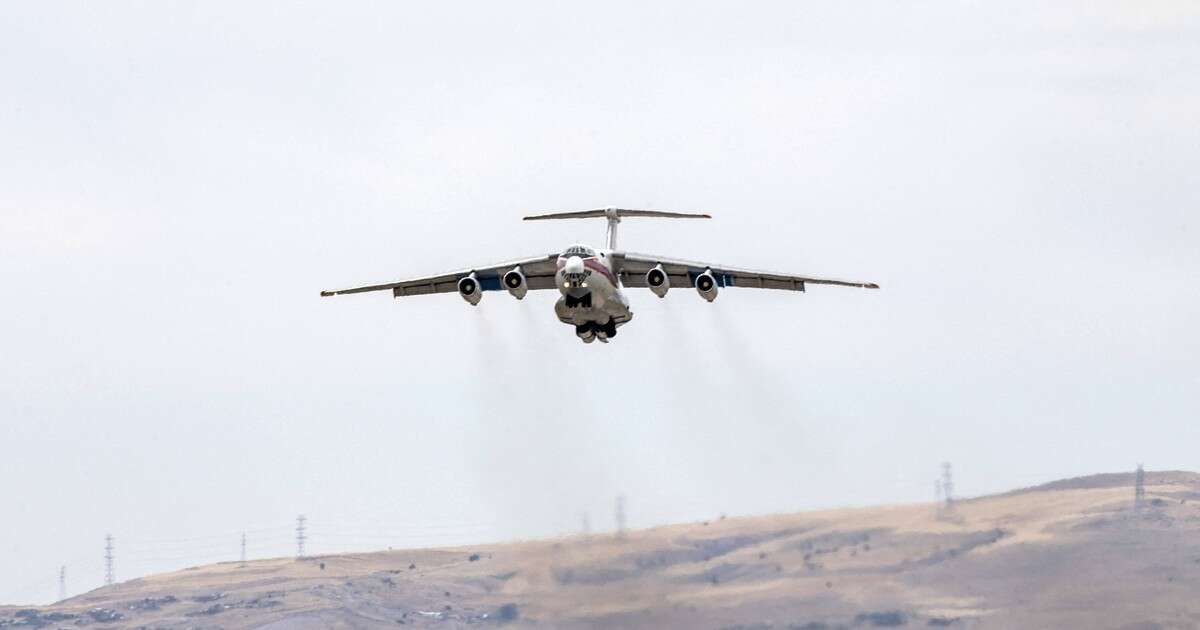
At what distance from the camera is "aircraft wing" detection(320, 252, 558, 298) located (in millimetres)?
52281

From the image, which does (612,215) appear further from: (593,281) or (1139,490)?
(1139,490)

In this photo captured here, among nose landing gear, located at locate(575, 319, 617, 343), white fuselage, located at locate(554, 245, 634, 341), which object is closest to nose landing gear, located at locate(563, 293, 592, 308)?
white fuselage, located at locate(554, 245, 634, 341)

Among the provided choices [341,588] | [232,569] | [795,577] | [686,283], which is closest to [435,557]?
[341,588]

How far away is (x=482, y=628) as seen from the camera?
83938mm

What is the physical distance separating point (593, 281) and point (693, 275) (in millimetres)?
3939

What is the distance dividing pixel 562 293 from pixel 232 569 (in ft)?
250

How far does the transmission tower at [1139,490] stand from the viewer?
90.6m

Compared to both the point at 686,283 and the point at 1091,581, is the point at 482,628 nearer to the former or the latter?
the point at 1091,581

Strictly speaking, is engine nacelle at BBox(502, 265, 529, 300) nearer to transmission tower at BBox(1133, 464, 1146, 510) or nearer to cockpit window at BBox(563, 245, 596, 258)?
cockpit window at BBox(563, 245, 596, 258)

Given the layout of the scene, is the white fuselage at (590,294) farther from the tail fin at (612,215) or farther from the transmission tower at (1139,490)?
the transmission tower at (1139,490)

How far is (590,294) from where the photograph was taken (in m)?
50.2

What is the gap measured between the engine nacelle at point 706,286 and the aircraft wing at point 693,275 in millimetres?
837

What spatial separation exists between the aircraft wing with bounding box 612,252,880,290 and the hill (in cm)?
1411

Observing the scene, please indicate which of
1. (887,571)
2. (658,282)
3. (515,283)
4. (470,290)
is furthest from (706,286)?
(887,571)
